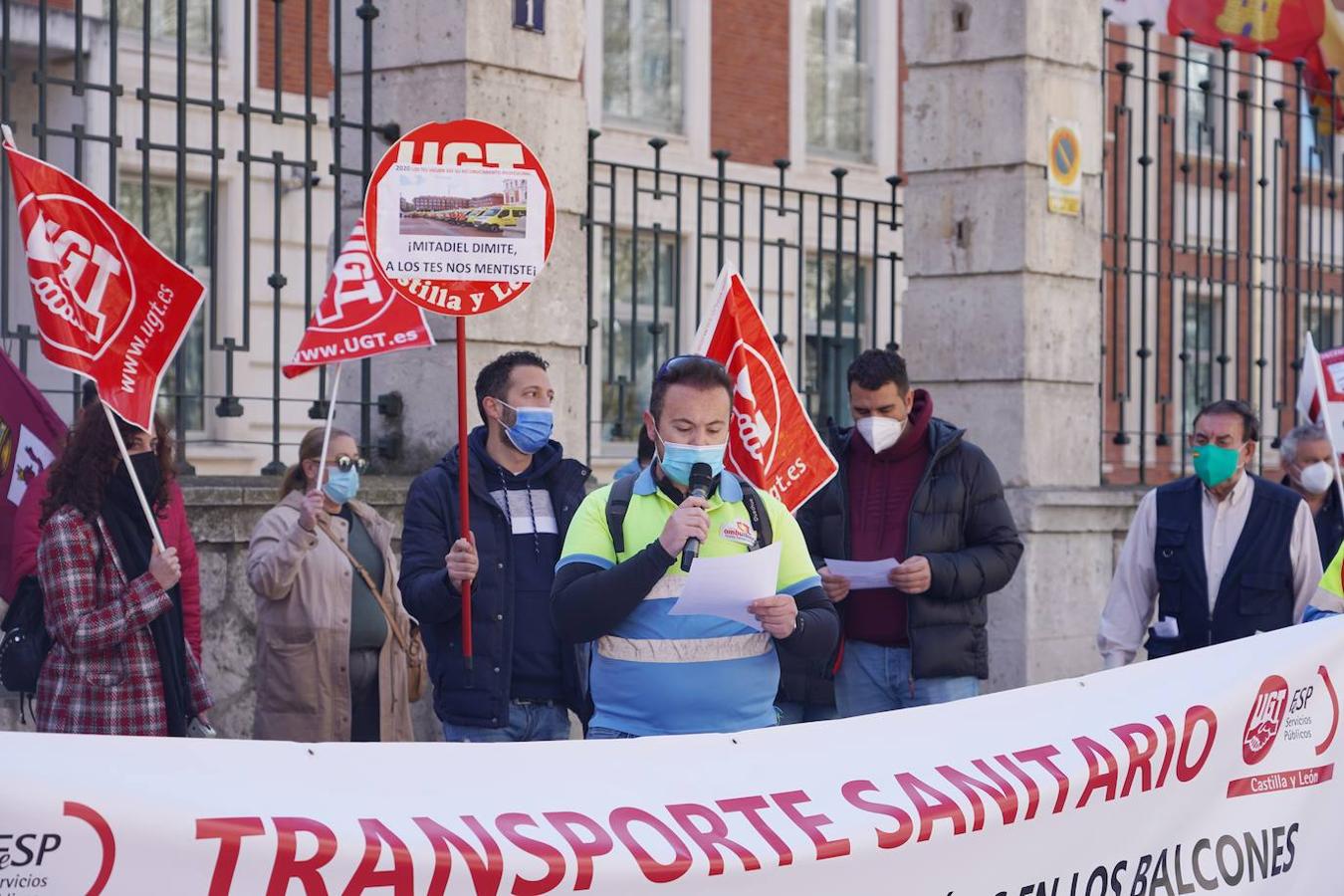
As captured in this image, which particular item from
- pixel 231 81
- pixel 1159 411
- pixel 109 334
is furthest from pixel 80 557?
pixel 231 81

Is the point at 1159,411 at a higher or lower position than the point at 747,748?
higher

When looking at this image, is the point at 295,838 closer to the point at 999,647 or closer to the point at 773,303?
the point at 999,647

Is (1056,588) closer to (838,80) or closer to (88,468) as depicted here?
(88,468)

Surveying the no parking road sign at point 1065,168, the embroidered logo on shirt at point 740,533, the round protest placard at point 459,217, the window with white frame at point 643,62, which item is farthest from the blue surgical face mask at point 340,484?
the window with white frame at point 643,62

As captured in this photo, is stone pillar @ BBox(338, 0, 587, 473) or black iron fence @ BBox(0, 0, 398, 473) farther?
black iron fence @ BBox(0, 0, 398, 473)

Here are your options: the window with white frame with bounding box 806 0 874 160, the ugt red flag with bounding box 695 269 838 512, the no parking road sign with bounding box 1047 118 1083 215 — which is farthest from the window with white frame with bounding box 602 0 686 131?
the ugt red flag with bounding box 695 269 838 512

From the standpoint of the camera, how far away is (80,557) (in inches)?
227

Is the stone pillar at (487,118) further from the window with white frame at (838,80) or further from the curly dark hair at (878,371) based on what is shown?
the window with white frame at (838,80)

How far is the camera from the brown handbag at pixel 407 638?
702cm

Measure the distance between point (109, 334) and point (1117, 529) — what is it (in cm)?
615

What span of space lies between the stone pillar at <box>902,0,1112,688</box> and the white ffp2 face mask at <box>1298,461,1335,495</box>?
1.30m

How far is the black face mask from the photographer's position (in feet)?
19.7

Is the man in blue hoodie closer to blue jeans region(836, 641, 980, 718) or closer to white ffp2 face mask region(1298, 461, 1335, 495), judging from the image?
blue jeans region(836, 641, 980, 718)

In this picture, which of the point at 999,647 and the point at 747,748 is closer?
the point at 747,748
